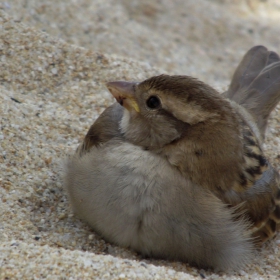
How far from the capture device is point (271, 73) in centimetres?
563

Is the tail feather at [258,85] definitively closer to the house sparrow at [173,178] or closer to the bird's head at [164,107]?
the house sparrow at [173,178]

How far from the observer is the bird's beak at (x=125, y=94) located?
419 cm

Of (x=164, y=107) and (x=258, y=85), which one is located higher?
(x=164, y=107)

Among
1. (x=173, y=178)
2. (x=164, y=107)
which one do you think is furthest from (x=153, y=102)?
(x=173, y=178)

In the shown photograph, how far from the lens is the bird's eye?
408 centimetres

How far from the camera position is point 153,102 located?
13.5 ft

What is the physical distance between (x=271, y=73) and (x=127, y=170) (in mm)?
2305

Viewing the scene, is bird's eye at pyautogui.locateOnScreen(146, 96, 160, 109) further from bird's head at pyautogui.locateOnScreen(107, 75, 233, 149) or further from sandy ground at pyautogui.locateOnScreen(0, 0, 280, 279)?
sandy ground at pyautogui.locateOnScreen(0, 0, 280, 279)

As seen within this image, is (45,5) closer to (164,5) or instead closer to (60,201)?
(164,5)

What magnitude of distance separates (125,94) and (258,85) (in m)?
1.81

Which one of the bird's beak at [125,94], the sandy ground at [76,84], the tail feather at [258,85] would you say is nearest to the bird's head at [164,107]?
the bird's beak at [125,94]

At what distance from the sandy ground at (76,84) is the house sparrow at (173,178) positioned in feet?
0.61

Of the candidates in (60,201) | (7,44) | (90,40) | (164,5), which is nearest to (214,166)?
(60,201)

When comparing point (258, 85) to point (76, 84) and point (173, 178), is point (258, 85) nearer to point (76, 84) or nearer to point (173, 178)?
point (76, 84)
